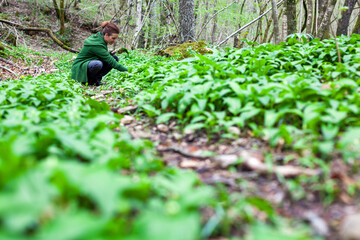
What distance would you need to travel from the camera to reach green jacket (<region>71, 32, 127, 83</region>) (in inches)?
198

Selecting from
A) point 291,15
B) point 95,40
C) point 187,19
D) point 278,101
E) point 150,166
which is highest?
point 187,19

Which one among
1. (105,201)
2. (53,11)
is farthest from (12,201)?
(53,11)

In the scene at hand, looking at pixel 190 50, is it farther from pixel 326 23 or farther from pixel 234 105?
pixel 234 105

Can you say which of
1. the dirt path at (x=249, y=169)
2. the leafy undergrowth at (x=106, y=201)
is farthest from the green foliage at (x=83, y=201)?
the dirt path at (x=249, y=169)

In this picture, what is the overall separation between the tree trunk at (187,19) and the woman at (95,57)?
3.21 metres

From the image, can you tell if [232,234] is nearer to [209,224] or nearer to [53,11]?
[209,224]

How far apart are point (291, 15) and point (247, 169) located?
5.75m

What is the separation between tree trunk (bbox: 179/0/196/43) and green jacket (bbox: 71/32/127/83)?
135 inches

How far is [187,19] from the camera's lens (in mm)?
7590

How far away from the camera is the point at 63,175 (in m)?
0.97

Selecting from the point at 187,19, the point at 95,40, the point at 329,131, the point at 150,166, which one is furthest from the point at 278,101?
the point at 187,19

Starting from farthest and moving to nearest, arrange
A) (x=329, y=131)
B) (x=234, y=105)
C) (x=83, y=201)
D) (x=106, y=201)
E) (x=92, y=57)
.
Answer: (x=92, y=57), (x=234, y=105), (x=329, y=131), (x=83, y=201), (x=106, y=201)

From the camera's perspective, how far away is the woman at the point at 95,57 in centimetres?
501

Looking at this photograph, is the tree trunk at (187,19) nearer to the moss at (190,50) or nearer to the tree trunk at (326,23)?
the moss at (190,50)
